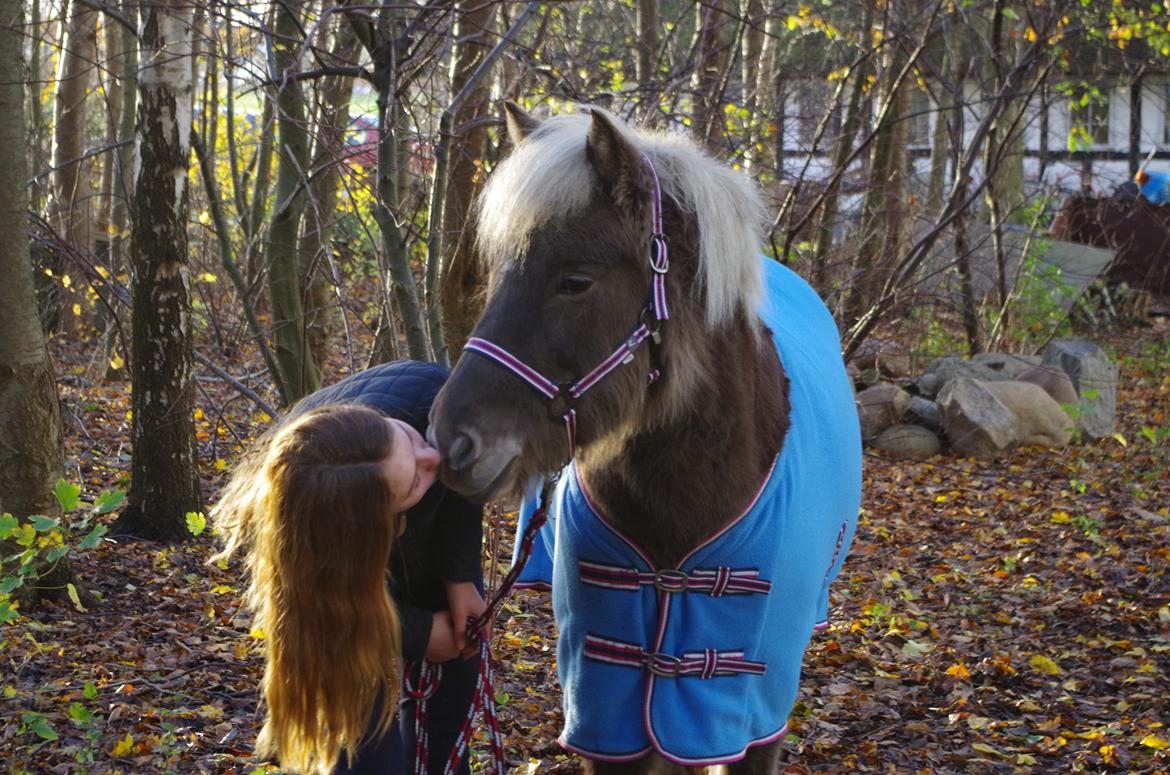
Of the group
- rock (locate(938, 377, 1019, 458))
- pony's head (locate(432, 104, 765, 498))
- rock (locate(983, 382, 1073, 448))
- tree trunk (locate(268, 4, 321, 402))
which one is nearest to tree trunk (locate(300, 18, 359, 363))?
tree trunk (locate(268, 4, 321, 402))

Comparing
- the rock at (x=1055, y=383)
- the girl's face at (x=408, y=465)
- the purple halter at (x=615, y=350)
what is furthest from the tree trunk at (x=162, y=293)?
the rock at (x=1055, y=383)

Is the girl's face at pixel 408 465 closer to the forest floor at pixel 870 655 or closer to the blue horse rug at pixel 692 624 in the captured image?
the blue horse rug at pixel 692 624

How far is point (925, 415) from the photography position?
838 cm

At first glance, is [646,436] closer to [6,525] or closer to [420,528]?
[420,528]

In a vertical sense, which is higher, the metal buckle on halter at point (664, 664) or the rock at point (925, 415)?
the metal buckle on halter at point (664, 664)

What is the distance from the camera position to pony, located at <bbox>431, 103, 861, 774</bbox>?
2221 millimetres

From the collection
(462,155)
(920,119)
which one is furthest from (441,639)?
(920,119)

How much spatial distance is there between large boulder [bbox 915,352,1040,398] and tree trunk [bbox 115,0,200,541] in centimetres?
583

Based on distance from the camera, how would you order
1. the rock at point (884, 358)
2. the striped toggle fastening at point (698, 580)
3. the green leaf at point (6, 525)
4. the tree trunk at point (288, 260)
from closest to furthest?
the striped toggle fastening at point (698, 580) → the green leaf at point (6, 525) → the tree trunk at point (288, 260) → the rock at point (884, 358)

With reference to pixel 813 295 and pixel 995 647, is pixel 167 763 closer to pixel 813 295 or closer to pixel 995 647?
pixel 813 295

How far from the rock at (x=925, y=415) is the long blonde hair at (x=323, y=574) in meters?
6.65

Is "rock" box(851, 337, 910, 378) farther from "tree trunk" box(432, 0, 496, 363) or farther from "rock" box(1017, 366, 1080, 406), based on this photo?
"tree trunk" box(432, 0, 496, 363)

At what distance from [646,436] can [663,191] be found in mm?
527

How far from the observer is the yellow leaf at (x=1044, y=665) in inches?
172
